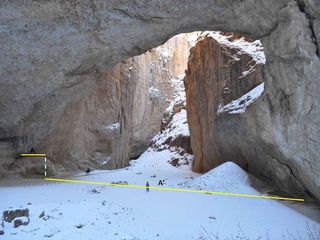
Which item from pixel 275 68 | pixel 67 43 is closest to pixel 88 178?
pixel 67 43

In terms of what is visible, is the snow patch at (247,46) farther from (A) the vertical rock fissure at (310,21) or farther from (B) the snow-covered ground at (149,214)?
(A) the vertical rock fissure at (310,21)

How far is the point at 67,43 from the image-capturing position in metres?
13.6

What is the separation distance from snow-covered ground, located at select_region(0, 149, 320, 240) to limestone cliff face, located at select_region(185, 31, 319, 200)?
1.27m

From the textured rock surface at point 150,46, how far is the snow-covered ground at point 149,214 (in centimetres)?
190

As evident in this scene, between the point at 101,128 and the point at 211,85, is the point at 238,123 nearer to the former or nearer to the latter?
the point at 211,85

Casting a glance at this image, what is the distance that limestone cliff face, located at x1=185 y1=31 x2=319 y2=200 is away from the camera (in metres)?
11.5

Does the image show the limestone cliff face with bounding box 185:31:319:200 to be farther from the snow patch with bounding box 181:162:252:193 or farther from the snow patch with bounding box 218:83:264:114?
the snow patch with bounding box 181:162:252:193

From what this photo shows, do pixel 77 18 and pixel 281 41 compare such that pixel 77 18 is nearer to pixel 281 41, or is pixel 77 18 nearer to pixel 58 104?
pixel 58 104

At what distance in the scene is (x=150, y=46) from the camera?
15.4m

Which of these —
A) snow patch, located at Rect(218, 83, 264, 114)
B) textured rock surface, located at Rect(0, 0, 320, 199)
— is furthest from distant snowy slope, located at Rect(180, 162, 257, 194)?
snow patch, located at Rect(218, 83, 264, 114)

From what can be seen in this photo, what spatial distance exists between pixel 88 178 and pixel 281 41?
11.0 meters

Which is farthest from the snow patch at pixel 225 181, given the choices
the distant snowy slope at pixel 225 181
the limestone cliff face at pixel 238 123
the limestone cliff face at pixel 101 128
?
the limestone cliff face at pixel 101 128

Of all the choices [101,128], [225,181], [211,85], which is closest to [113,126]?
[101,128]

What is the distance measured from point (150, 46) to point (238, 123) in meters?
5.17
